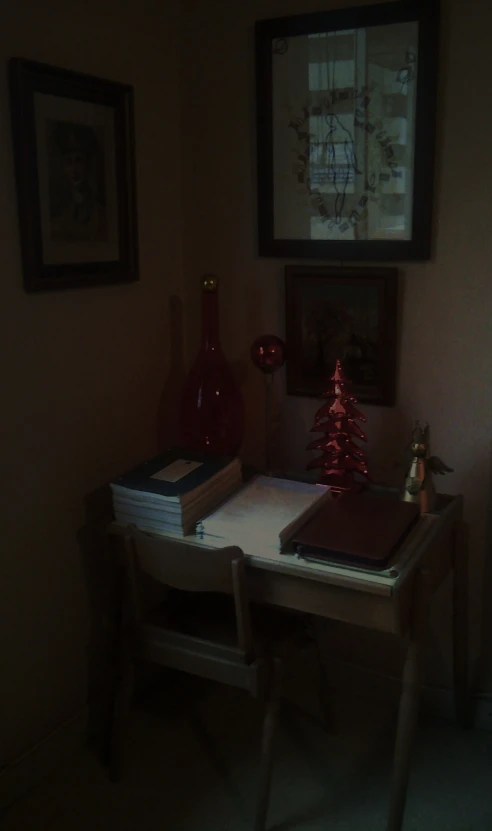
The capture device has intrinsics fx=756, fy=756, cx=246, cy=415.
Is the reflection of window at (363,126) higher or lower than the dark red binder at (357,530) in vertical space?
higher

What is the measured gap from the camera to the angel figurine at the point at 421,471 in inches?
68.3

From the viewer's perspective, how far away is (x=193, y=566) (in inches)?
61.7

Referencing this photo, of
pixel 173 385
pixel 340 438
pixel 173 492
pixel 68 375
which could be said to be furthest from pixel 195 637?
pixel 173 385

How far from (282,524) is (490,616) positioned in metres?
0.71

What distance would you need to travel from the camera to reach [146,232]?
2.02 m

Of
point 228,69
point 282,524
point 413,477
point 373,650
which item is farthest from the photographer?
point 373,650

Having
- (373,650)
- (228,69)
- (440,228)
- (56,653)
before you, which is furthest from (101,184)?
(373,650)

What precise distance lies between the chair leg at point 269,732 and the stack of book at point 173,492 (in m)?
0.36

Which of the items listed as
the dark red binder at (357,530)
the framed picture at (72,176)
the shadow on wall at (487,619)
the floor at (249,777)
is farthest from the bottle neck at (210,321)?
the floor at (249,777)

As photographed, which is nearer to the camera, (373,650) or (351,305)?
(351,305)

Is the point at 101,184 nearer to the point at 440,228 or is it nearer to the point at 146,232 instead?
the point at 146,232

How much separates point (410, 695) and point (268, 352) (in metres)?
0.85

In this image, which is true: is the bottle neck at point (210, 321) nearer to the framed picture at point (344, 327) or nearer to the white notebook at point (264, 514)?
the framed picture at point (344, 327)

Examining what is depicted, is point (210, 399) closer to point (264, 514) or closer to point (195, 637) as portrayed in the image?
point (264, 514)
